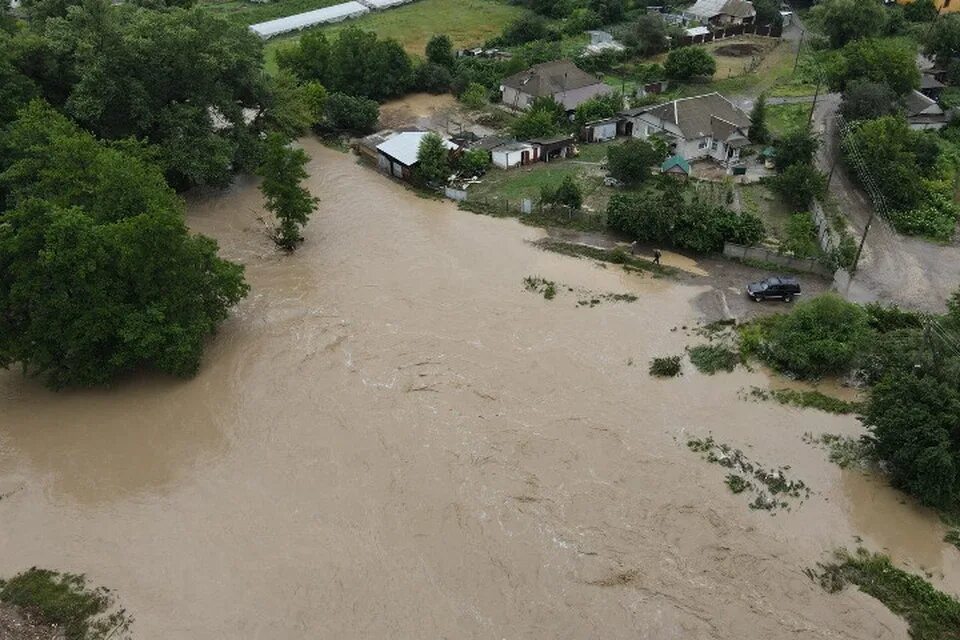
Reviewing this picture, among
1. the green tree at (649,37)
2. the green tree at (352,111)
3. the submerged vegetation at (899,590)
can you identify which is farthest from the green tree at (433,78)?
the submerged vegetation at (899,590)

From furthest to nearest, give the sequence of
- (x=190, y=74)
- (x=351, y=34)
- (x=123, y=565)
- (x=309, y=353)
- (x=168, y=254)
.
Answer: (x=351, y=34) < (x=190, y=74) < (x=309, y=353) < (x=168, y=254) < (x=123, y=565)

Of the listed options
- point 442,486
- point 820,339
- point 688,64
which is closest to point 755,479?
point 820,339

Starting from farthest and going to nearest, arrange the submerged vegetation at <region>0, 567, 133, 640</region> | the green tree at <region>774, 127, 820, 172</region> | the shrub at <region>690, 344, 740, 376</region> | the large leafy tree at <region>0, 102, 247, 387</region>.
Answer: the green tree at <region>774, 127, 820, 172</region>
the shrub at <region>690, 344, 740, 376</region>
the large leafy tree at <region>0, 102, 247, 387</region>
the submerged vegetation at <region>0, 567, 133, 640</region>

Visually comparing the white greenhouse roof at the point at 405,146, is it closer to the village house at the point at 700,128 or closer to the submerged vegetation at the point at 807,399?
the village house at the point at 700,128

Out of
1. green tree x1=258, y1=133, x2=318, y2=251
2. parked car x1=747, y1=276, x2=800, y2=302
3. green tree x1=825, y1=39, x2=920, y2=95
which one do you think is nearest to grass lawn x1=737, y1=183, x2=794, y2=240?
parked car x1=747, y1=276, x2=800, y2=302

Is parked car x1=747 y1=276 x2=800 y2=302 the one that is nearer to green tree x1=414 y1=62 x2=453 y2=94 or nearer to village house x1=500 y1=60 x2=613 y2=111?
village house x1=500 y1=60 x2=613 y2=111

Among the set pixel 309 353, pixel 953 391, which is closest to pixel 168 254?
pixel 309 353

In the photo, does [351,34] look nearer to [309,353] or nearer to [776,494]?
[309,353]
